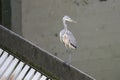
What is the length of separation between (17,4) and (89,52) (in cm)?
105

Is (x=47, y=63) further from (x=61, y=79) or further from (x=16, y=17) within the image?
(x=16, y=17)

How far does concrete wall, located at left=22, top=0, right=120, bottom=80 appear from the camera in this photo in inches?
189

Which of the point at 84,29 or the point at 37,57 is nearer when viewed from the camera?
the point at 37,57

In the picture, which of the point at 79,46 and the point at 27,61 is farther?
the point at 79,46

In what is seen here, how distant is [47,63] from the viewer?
9.05 feet

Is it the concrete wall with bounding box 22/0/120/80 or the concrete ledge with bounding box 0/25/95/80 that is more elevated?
the concrete ledge with bounding box 0/25/95/80

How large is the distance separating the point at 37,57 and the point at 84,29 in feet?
7.68

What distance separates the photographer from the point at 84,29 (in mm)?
5082

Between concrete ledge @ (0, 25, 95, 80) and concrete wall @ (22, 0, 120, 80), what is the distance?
1861mm

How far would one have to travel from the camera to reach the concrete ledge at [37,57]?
2.69 m

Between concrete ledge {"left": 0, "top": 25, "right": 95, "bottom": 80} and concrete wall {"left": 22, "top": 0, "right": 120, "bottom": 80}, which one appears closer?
concrete ledge {"left": 0, "top": 25, "right": 95, "bottom": 80}

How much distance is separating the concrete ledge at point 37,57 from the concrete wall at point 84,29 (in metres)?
1.86

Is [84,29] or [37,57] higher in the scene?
[37,57]

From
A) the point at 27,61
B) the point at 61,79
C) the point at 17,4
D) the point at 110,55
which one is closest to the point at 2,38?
the point at 27,61
